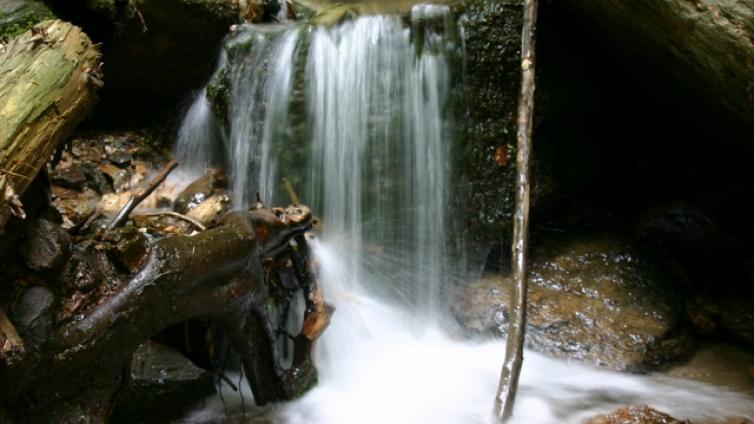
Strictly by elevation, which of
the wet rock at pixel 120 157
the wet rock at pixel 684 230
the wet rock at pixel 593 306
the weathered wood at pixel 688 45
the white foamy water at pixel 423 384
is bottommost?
the white foamy water at pixel 423 384

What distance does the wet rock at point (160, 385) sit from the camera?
283cm

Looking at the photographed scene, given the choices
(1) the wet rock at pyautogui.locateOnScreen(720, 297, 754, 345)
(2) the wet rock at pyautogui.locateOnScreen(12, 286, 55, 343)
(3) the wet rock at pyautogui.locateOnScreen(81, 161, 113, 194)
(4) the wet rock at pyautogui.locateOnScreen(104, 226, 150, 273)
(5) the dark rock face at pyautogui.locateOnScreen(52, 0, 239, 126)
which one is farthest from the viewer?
(5) the dark rock face at pyautogui.locateOnScreen(52, 0, 239, 126)

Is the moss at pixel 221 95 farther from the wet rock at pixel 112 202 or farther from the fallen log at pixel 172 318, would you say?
the fallen log at pixel 172 318

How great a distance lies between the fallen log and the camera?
1993 millimetres

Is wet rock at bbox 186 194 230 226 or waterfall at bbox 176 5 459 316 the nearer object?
wet rock at bbox 186 194 230 226

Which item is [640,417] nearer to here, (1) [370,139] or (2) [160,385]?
(2) [160,385]

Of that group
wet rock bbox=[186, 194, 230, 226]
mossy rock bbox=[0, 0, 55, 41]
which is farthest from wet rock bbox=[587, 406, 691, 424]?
mossy rock bbox=[0, 0, 55, 41]

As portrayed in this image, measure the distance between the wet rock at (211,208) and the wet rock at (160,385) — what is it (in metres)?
1.63

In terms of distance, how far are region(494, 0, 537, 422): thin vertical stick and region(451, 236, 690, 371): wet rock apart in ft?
2.22

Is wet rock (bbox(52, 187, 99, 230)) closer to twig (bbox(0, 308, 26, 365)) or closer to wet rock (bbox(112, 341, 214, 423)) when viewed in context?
wet rock (bbox(112, 341, 214, 423))

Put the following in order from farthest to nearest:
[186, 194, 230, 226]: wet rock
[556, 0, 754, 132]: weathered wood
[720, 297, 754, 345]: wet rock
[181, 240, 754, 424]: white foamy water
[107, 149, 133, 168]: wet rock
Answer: [107, 149, 133, 168]: wet rock < [186, 194, 230, 226]: wet rock < [720, 297, 754, 345]: wet rock < [181, 240, 754, 424]: white foamy water < [556, 0, 754, 132]: weathered wood

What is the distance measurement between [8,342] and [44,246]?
413 millimetres

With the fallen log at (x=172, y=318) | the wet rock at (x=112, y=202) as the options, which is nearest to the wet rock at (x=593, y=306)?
the fallen log at (x=172, y=318)

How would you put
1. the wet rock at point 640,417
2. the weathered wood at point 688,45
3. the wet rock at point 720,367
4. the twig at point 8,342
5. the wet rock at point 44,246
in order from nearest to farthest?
the twig at point 8,342, the wet rock at point 44,246, the wet rock at point 640,417, the weathered wood at point 688,45, the wet rock at point 720,367
